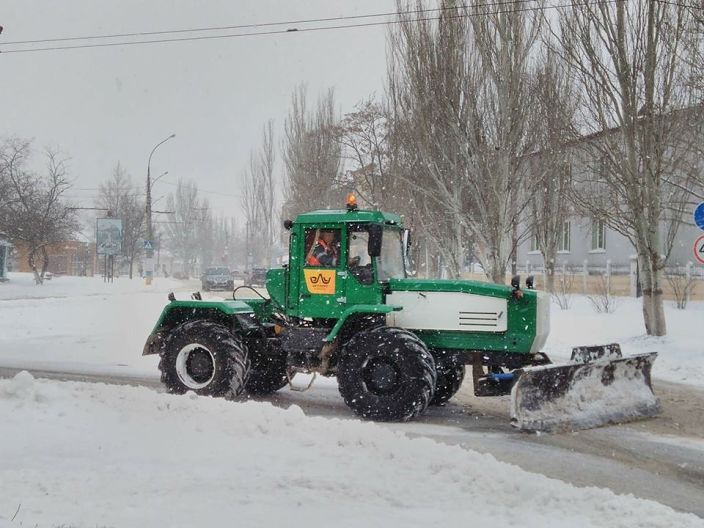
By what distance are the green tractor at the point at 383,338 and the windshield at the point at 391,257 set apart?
A: 1cm

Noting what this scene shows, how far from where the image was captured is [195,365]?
8234 mm

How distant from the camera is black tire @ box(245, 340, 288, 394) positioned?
848cm

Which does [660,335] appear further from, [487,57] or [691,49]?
[487,57]

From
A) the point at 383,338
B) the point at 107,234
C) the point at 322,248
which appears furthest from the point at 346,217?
the point at 107,234

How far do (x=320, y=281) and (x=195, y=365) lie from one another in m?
1.87

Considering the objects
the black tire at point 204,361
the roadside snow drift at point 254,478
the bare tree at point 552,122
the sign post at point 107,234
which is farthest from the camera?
the sign post at point 107,234

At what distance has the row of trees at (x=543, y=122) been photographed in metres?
13.1

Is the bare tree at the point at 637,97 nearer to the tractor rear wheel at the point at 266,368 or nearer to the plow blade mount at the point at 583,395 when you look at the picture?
the plow blade mount at the point at 583,395

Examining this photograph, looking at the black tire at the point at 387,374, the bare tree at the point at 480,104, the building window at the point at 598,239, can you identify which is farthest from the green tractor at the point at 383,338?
the building window at the point at 598,239

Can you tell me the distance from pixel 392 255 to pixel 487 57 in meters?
10.5

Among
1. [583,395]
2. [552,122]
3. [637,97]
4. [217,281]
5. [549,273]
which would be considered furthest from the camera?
[217,281]

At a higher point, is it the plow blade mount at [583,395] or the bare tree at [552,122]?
the bare tree at [552,122]

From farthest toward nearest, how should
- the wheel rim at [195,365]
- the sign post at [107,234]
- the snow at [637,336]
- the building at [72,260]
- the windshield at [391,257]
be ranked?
the building at [72,260], the sign post at [107,234], the snow at [637,336], the wheel rim at [195,365], the windshield at [391,257]

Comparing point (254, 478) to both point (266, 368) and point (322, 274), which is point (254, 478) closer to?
point (322, 274)
